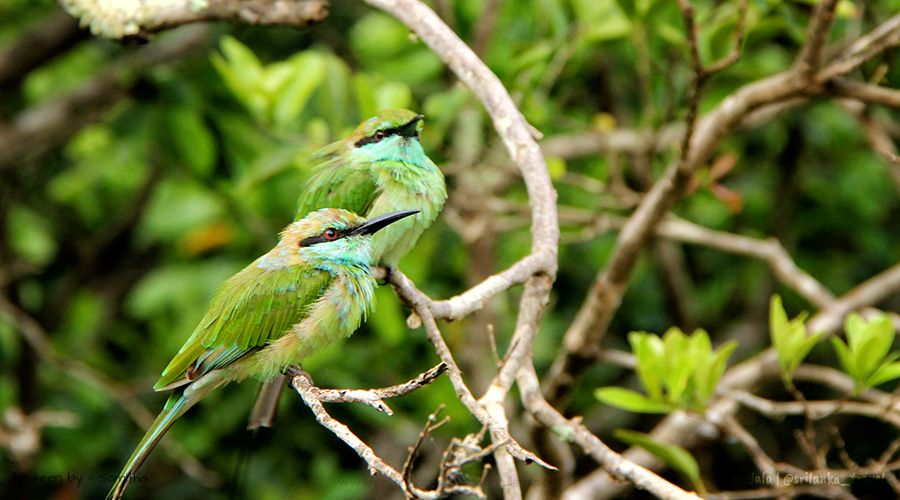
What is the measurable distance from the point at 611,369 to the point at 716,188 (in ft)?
6.59

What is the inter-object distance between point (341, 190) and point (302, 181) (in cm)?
106

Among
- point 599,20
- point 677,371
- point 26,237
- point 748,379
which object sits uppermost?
point 599,20

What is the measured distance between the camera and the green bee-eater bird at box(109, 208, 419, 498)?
8.95ft

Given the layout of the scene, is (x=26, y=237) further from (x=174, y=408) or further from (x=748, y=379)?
(x=748, y=379)

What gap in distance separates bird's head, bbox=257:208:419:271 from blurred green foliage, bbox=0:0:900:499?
105 cm

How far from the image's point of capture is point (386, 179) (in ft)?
10.3

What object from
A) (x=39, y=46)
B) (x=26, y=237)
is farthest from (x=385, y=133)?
(x=26, y=237)

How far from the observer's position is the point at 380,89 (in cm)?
410

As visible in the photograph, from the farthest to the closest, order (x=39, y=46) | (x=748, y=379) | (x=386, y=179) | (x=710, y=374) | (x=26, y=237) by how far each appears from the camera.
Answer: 1. (x=26, y=237)
2. (x=39, y=46)
3. (x=748, y=379)
4. (x=710, y=374)
5. (x=386, y=179)

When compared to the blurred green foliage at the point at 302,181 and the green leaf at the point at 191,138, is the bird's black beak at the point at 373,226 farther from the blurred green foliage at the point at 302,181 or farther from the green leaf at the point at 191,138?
the green leaf at the point at 191,138

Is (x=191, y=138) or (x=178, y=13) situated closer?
(x=178, y=13)

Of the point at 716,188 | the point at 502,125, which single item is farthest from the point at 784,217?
the point at 502,125

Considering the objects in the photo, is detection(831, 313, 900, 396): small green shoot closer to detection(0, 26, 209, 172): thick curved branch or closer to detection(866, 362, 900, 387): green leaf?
detection(866, 362, 900, 387): green leaf

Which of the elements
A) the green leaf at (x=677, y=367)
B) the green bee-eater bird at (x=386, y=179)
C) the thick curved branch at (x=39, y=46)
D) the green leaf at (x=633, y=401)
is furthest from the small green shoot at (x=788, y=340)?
the thick curved branch at (x=39, y=46)
